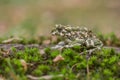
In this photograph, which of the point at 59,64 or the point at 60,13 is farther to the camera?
the point at 60,13

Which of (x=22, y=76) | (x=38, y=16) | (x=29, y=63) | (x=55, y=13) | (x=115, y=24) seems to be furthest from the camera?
(x=55, y=13)

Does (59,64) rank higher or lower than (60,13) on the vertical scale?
lower

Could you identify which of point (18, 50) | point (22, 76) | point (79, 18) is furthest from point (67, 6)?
point (22, 76)

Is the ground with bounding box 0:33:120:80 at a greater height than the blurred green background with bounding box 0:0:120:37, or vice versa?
the blurred green background with bounding box 0:0:120:37

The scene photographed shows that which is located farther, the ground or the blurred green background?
the blurred green background

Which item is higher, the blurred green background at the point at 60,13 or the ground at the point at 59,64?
the blurred green background at the point at 60,13

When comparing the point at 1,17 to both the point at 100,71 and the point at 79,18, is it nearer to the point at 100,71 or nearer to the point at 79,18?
the point at 79,18

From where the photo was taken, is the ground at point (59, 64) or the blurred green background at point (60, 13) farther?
the blurred green background at point (60, 13)

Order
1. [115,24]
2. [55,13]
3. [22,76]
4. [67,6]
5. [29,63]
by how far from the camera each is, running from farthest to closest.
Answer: [67,6]
[55,13]
[115,24]
[29,63]
[22,76]
